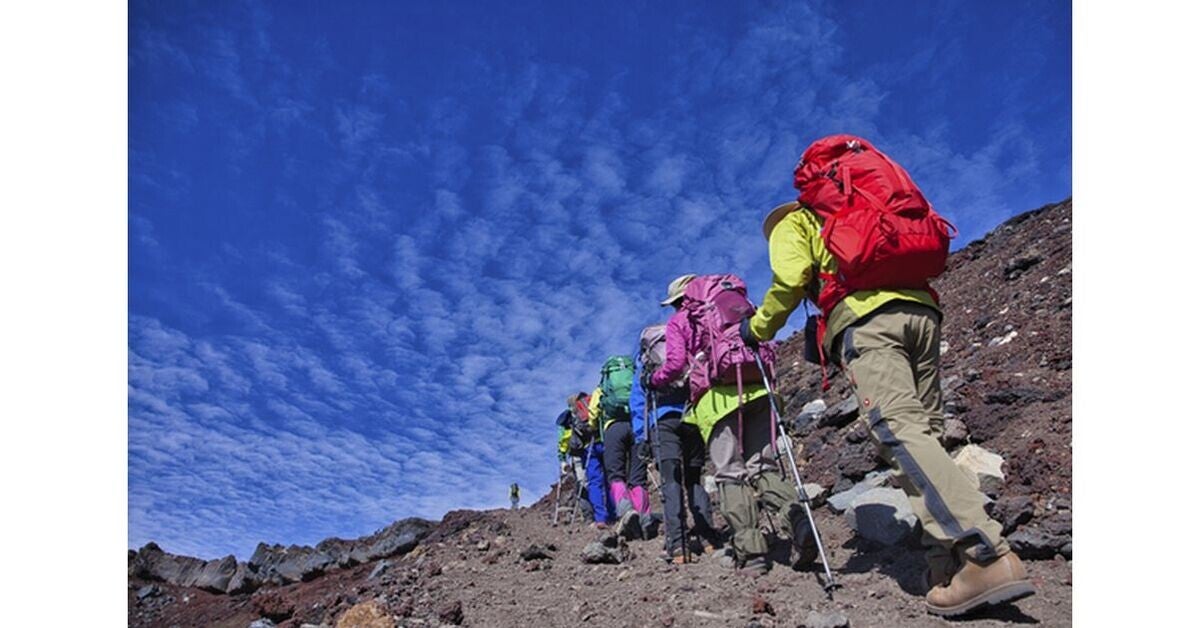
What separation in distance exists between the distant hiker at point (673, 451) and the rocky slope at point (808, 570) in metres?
0.44

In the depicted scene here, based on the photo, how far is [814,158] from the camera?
14.7 ft

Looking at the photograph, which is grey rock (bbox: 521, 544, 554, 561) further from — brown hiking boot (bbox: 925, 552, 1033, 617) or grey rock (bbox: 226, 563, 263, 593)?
grey rock (bbox: 226, 563, 263, 593)

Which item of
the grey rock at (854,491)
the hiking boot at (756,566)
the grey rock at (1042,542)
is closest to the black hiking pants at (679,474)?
the hiking boot at (756,566)

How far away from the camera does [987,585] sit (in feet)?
11.1

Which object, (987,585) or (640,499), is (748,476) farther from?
(640,499)

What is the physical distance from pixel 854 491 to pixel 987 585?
3.14 meters

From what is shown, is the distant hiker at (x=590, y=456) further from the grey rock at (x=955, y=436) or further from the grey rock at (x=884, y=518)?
the grey rock at (x=884, y=518)

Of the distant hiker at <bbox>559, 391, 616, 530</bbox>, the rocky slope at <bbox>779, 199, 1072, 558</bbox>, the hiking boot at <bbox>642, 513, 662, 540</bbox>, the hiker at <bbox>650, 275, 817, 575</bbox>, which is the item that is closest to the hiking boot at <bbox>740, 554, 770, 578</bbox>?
the hiker at <bbox>650, 275, 817, 575</bbox>

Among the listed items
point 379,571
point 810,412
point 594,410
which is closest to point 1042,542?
point 379,571

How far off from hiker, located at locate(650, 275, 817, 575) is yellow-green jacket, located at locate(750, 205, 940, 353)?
1.30 meters

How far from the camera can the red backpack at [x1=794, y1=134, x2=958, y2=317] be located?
12.8ft

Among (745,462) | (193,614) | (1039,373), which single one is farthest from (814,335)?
(193,614)

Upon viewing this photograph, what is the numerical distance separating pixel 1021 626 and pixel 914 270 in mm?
1752

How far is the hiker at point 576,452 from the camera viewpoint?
13039 millimetres
